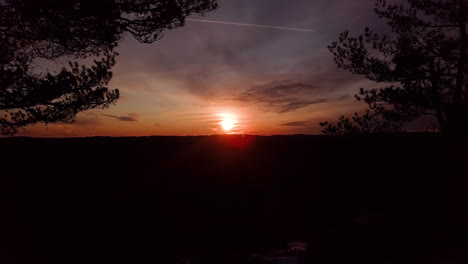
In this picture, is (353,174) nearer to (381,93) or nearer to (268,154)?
(268,154)

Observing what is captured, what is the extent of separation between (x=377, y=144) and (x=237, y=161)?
2109 mm

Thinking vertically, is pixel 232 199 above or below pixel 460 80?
below

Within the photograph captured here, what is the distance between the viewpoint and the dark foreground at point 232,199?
385 centimetres

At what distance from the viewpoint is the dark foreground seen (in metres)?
3.85

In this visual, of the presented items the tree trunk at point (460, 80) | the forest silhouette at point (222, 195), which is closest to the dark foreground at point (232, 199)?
the forest silhouette at point (222, 195)

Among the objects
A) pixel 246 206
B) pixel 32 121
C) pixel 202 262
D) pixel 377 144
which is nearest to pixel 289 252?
pixel 202 262

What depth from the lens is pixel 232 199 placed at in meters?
5.00

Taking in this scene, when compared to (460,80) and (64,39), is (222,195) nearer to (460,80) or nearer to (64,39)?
(64,39)

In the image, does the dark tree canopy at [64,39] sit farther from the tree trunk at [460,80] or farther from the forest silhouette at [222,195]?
the tree trunk at [460,80]

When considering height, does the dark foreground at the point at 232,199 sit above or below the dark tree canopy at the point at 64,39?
below

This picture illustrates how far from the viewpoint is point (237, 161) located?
5215 millimetres

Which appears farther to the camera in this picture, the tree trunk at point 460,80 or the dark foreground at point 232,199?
the tree trunk at point 460,80

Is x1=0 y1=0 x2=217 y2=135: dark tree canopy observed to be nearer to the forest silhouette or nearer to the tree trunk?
the forest silhouette

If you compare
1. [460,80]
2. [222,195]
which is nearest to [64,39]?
[222,195]
